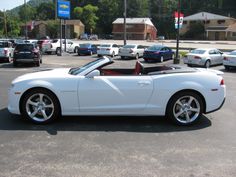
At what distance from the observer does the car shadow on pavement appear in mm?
6523

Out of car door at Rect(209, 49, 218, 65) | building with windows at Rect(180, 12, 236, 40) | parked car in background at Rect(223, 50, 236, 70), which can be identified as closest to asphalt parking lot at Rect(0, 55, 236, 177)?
parked car in background at Rect(223, 50, 236, 70)

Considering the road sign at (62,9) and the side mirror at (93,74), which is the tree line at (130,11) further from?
the side mirror at (93,74)

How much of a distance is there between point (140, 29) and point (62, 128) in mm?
108337

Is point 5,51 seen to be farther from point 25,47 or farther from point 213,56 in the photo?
point 213,56

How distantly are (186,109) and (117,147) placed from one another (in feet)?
6.49

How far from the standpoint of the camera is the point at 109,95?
6699 millimetres

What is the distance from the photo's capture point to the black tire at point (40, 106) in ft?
22.0

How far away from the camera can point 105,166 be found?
15.4 feet

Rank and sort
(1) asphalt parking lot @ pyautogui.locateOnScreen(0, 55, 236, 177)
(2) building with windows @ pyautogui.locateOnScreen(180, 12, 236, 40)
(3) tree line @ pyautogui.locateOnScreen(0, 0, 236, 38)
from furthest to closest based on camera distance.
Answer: (3) tree line @ pyautogui.locateOnScreen(0, 0, 236, 38)
(2) building with windows @ pyautogui.locateOnScreen(180, 12, 236, 40)
(1) asphalt parking lot @ pyautogui.locateOnScreen(0, 55, 236, 177)

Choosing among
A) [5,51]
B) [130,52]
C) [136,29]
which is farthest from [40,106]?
[136,29]

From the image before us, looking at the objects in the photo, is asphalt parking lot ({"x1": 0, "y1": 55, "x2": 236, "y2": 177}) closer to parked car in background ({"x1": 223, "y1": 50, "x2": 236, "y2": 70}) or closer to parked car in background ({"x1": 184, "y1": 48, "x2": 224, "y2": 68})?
parked car in background ({"x1": 223, "y1": 50, "x2": 236, "y2": 70})

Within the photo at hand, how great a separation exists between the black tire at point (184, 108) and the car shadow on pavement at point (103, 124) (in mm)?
147

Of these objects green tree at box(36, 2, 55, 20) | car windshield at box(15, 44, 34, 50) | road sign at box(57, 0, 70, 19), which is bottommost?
car windshield at box(15, 44, 34, 50)

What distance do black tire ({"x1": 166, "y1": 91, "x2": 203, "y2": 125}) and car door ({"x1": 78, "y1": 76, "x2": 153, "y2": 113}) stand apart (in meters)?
0.51
